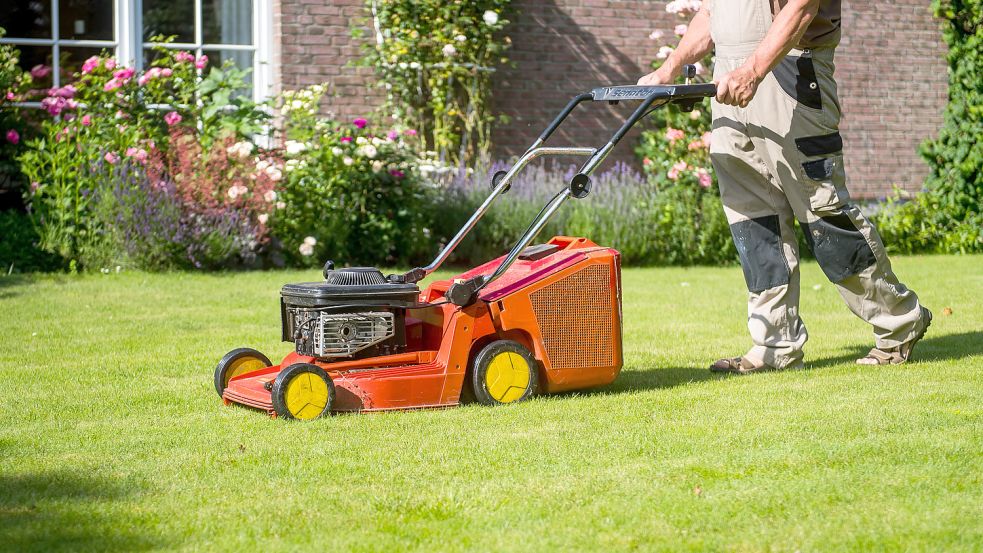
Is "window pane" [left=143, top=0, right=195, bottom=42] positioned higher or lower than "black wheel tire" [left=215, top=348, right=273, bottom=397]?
higher

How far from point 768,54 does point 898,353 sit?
1.41 meters

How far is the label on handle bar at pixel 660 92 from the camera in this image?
434cm

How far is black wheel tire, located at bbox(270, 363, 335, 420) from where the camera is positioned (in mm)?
3969

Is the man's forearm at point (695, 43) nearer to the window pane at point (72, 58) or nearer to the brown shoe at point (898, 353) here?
the brown shoe at point (898, 353)

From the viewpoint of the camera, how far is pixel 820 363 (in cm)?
523

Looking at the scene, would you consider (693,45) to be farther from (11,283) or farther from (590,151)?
(11,283)

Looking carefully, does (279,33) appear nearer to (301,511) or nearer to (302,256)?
(302,256)

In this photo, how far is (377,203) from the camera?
9.32 meters

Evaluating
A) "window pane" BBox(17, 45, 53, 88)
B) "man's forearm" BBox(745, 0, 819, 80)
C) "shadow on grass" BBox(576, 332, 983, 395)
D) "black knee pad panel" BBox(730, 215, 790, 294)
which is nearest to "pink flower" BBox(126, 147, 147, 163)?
"window pane" BBox(17, 45, 53, 88)

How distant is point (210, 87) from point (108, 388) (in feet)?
16.0

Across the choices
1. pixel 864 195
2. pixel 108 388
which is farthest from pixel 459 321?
pixel 864 195

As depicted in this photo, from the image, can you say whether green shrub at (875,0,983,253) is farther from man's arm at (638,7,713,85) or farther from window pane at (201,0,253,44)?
man's arm at (638,7,713,85)

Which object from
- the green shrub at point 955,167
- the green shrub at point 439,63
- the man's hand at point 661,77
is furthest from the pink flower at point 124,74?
the green shrub at point 955,167

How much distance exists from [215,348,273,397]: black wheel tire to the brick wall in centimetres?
583
